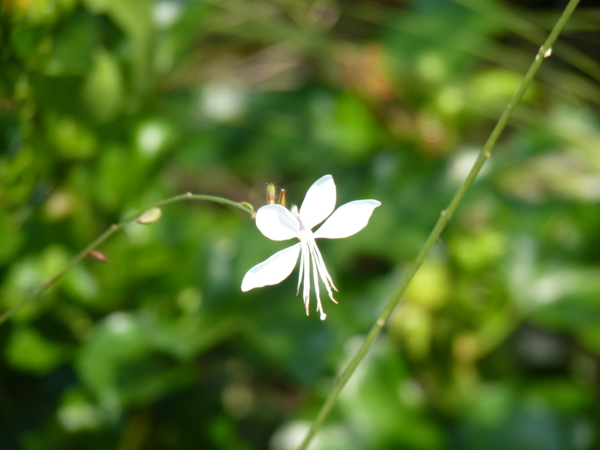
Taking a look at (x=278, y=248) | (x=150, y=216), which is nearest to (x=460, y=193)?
(x=150, y=216)

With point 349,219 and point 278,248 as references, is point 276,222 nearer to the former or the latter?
point 349,219

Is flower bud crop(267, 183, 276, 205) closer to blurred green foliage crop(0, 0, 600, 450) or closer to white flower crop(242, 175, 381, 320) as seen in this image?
white flower crop(242, 175, 381, 320)

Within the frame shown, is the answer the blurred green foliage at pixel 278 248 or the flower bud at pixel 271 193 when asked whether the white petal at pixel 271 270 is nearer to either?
the flower bud at pixel 271 193

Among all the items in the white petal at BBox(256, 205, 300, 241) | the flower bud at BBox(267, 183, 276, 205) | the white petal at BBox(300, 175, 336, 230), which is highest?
the flower bud at BBox(267, 183, 276, 205)

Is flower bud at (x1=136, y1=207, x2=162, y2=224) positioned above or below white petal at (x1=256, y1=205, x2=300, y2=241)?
above

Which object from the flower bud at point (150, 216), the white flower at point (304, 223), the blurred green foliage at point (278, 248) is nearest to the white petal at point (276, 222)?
the white flower at point (304, 223)

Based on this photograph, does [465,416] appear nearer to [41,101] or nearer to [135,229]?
[135,229]

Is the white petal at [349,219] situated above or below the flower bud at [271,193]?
below

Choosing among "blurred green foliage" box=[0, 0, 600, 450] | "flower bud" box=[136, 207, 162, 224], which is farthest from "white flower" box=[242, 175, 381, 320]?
"blurred green foliage" box=[0, 0, 600, 450]
